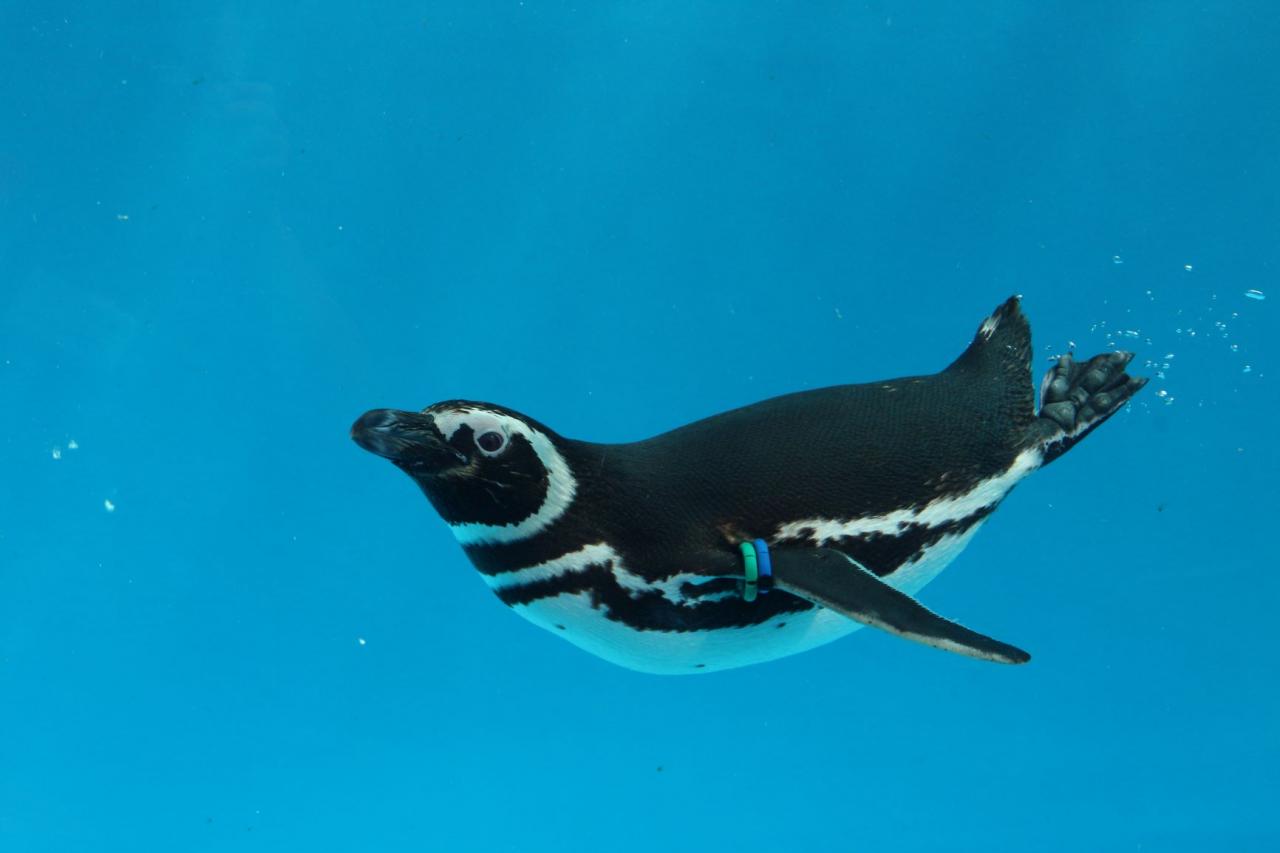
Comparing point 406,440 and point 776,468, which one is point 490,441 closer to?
point 406,440

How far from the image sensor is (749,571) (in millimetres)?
1269

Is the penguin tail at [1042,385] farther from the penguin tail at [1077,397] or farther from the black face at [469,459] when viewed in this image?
the black face at [469,459]

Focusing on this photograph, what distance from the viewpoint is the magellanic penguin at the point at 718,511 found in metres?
1.26

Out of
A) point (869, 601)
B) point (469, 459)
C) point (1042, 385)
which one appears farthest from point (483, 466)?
point (1042, 385)

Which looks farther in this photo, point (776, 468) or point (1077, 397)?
point (1077, 397)

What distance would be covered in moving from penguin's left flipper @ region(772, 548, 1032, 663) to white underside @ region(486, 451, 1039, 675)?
8 cm

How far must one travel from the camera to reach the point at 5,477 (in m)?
2.36

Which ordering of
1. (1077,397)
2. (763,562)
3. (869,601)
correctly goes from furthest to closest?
(1077,397) → (763,562) → (869,601)

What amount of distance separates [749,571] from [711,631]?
145 millimetres

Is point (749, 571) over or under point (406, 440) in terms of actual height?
under

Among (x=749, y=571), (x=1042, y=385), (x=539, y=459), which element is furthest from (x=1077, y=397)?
(x=539, y=459)

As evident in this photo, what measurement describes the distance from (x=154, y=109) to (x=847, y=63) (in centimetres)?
161

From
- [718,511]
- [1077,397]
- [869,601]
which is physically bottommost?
[869,601]

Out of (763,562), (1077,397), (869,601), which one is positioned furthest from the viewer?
(1077,397)
